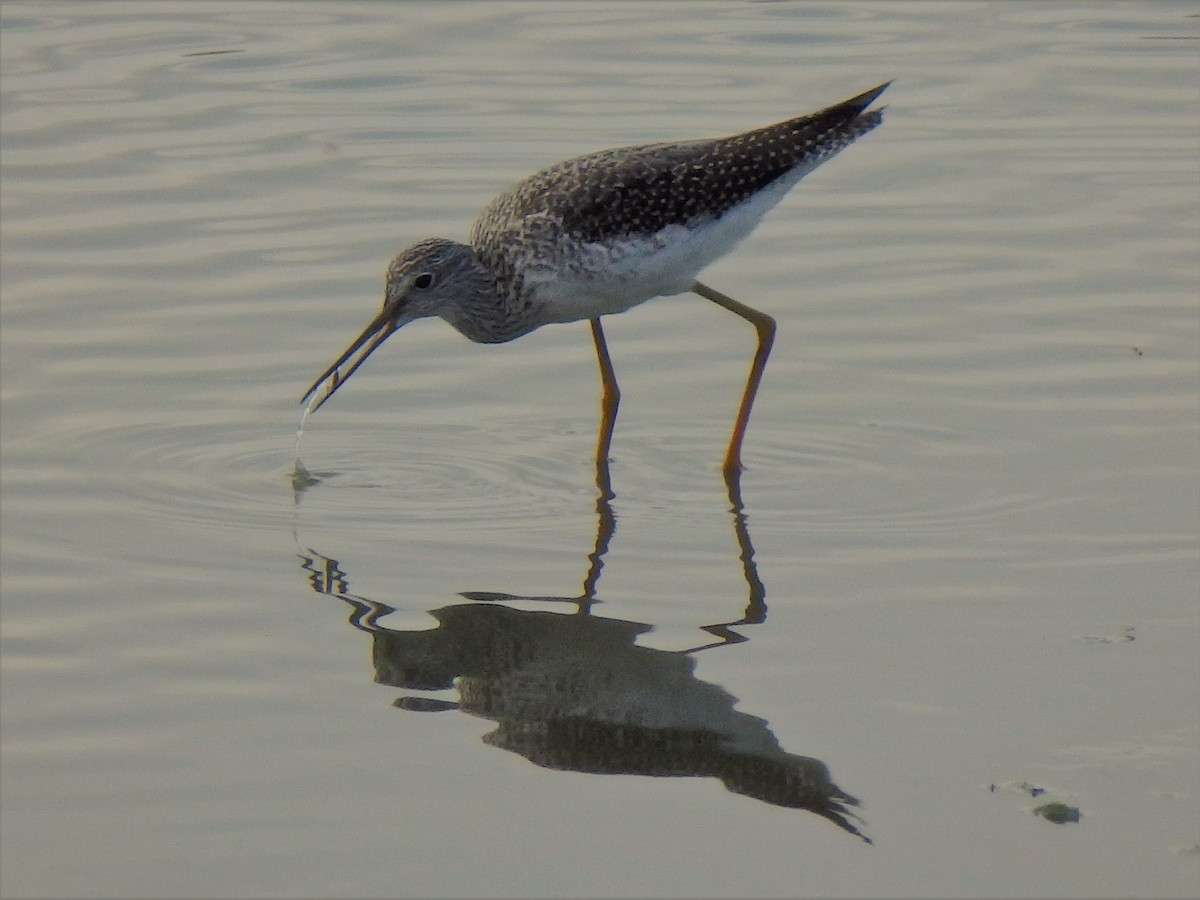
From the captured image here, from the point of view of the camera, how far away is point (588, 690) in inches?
254

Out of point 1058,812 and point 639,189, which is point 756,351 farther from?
point 1058,812

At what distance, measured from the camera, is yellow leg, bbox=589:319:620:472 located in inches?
344

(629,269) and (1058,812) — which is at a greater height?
(629,269)

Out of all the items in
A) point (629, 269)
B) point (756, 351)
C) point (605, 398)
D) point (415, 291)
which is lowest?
point (605, 398)

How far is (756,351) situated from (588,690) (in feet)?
10.5

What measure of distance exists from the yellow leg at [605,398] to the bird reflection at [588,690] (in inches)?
50.7

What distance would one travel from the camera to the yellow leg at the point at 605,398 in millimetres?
8727

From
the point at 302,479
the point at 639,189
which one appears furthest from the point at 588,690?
the point at 639,189

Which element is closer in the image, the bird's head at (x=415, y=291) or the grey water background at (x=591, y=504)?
the grey water background at (x=591, y=504)

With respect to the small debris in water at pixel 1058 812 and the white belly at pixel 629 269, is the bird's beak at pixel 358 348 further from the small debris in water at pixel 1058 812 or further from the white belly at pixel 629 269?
the small debris in water at pixel 1058 812

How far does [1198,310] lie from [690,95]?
4.68m

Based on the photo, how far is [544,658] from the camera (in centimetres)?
670

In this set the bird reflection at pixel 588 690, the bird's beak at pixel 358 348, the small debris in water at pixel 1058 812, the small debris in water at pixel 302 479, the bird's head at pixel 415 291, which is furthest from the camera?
the bird's head at pixel 415 291

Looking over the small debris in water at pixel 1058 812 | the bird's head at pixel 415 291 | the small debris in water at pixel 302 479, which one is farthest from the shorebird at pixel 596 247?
the small debris in water at pixel 1058 812
